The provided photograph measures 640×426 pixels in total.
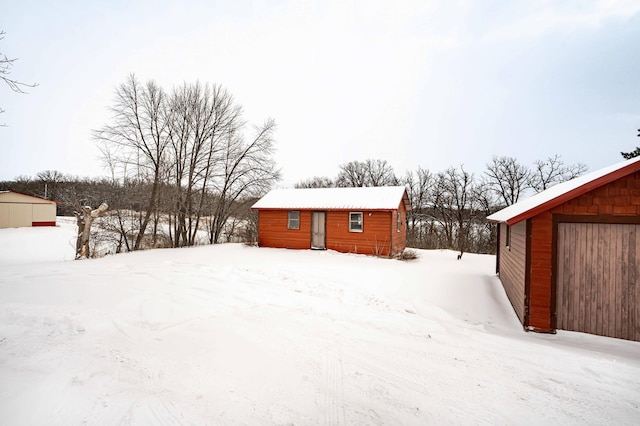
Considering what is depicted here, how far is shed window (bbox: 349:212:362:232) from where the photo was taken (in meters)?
14.5

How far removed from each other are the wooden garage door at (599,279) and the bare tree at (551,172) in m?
26.4

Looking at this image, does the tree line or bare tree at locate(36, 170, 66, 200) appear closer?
the tree line

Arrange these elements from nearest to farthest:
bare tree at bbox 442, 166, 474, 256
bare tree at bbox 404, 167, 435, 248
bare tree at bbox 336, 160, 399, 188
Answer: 1. bare tree at bbox 404, 167, 435, 248
2. bare tree at bbox 442, 166, 474, 256
3. bare tree at bbox 336, 160, 399, 188

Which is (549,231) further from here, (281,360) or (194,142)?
(194,142)

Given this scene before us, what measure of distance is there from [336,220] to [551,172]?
2499 centimetres

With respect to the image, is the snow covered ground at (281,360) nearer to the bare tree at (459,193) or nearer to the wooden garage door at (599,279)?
the wooden garage door at (599,279)

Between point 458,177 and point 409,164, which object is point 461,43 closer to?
point 458,177

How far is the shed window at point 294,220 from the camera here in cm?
1571

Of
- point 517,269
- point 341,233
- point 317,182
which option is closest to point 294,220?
point 341,233

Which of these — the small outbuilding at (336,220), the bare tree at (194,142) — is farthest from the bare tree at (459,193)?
the bare tree at (194,142)

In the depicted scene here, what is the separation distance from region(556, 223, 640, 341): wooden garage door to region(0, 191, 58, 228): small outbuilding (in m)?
39.8

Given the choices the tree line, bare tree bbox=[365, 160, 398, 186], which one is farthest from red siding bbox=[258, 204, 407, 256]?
→ bare tree bbox=[365, 160, 398, 186]

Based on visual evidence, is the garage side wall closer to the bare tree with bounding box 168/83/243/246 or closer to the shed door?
the shed door

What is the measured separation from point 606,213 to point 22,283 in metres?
12.4
